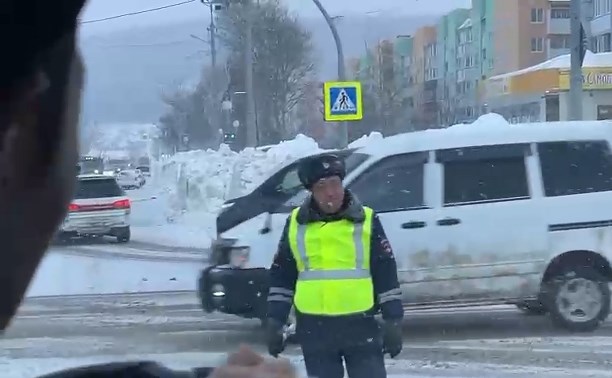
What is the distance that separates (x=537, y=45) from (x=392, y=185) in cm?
4077

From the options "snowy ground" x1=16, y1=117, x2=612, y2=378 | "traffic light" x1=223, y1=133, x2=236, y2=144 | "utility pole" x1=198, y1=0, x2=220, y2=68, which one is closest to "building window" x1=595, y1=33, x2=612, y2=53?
"traffic light" x1=223, y1=133, x2=236, y2=144

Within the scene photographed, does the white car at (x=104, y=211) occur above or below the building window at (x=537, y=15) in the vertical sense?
below

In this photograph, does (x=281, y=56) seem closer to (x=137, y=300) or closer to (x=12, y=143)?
(x=137, y=300)

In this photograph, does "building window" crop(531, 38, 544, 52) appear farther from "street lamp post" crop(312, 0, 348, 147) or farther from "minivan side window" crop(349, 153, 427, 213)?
"minivan side window" crop(349, 153, 427, 213)

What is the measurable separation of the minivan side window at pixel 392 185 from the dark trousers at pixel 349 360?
16.2 ft

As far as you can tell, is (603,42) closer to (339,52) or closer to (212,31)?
(212,31)

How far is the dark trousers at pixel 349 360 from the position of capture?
4.55 m

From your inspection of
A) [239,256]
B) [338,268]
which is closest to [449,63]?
[239,256]

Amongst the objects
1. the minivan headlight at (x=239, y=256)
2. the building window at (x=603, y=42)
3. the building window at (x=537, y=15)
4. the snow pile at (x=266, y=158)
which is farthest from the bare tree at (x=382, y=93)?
the building window at (x=603, y=42)

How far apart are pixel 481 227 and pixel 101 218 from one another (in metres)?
11.8

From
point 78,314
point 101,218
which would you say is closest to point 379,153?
point 78,314

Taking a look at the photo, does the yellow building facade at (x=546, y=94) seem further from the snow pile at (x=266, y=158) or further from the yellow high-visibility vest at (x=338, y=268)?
the yellow high-visibility vest at (x=338, y=268)

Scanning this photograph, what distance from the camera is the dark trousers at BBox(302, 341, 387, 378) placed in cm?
455

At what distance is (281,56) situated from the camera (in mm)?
26781
